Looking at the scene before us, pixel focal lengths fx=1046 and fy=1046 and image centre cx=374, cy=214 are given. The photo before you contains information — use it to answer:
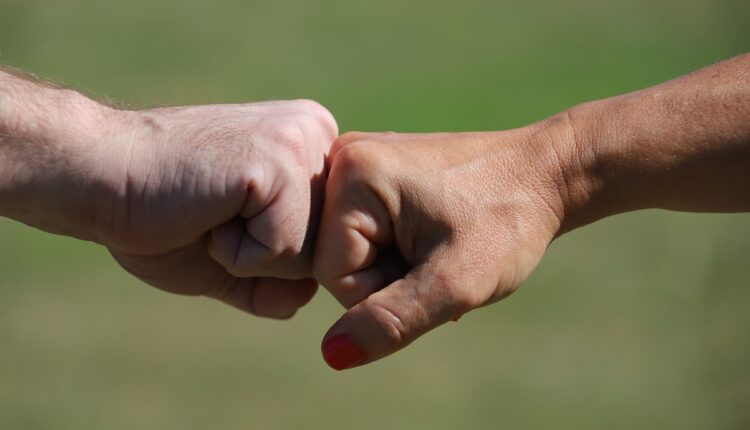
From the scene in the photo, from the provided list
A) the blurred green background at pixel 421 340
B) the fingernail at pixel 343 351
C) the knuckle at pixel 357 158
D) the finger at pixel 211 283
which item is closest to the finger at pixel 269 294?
the finger at pixel 211 283

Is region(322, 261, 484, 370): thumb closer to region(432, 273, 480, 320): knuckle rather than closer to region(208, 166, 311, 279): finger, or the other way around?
region(432, 273, 480, 320): knuckle

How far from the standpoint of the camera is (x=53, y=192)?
91.5 inches

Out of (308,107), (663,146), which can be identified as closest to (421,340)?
(308,107)

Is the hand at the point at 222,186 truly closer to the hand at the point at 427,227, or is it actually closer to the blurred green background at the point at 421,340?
the hand at the point at 427,227

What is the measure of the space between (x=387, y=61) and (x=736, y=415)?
461 cm

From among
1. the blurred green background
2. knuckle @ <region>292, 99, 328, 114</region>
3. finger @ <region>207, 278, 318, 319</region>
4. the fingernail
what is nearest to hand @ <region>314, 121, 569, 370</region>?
the fingernail

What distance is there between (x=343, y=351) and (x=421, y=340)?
367 cm

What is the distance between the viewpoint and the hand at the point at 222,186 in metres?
2.30

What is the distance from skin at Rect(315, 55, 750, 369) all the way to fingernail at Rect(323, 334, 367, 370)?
115 mm

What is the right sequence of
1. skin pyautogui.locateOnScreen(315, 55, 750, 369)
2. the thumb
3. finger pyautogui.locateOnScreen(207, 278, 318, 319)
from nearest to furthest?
the thumb < skin pyautogui.locateOnScreen(315, 55, 750, 369) < finger pyautogui.locateOnScreen(207, 278, 318, 319)

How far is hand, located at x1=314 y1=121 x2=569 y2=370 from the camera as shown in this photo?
210 centimetres

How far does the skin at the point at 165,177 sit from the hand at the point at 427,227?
98 millimetres

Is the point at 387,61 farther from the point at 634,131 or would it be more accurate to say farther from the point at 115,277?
the point at 634,131

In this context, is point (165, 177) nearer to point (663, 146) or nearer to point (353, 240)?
point (353, 240)
